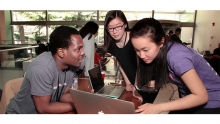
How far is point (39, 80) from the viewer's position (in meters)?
1.05

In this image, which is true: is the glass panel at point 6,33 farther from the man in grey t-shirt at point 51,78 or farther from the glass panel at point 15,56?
the man in grey t-shirt at point 51,78

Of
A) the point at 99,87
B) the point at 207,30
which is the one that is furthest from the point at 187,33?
the point at 99,87

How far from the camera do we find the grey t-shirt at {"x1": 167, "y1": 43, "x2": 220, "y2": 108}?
82 cm

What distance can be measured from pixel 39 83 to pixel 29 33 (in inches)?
347

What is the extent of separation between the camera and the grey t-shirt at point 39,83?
1049 millimetres

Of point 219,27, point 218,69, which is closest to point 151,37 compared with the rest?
point 218,69

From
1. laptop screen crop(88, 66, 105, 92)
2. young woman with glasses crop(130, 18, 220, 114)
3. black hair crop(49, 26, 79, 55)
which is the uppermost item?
black hair crop(49, 26, 79, 55)

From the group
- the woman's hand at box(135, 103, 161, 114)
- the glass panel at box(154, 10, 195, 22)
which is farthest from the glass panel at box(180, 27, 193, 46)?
the woman's hand at box(135, 103, 161, 114)

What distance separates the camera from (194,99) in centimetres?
80

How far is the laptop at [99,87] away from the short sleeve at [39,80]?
1.45 ft

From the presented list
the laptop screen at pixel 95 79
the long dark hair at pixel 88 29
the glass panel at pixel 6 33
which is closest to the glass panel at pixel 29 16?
the glass panel at pixel 6 33

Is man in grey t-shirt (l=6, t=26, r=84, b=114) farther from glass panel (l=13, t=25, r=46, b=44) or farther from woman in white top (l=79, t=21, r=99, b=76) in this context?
glass panel (l=13, t=25, r=46, b=44)

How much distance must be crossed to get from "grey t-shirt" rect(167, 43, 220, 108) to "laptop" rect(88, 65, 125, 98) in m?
0.59

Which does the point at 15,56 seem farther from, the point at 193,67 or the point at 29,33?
the point at 29,33
